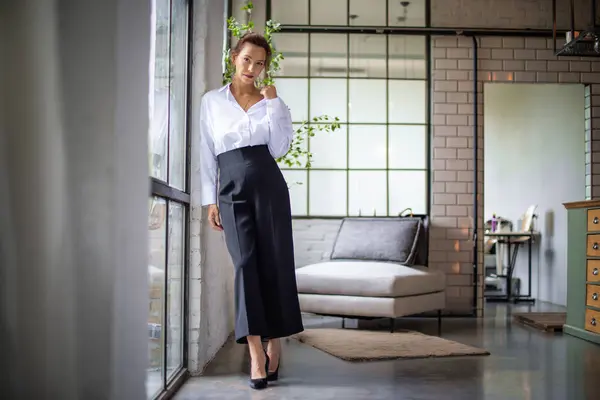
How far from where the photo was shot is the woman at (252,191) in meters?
2.87

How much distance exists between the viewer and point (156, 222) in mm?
2461

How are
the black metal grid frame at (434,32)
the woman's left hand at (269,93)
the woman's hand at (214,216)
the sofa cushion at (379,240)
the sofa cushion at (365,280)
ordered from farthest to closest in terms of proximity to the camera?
1. the black metal grid frame at (434,32)
2. the sofa cushion at (379,240)
3. the sofa cushion at (365,280)
4. the woman's hand at (214,216)
5. the woman's left hand at (269,93)

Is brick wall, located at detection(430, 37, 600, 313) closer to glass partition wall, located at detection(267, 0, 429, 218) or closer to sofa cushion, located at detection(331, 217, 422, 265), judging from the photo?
glass partition wall, located at detection(267, 0, 429, 218)

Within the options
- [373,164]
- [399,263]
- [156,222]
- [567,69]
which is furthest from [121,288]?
[567,69]

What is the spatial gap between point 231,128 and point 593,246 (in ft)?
9.17

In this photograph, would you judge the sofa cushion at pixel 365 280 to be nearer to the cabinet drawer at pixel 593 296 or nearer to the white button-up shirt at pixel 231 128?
the cabinet drawer at pixel 593 296

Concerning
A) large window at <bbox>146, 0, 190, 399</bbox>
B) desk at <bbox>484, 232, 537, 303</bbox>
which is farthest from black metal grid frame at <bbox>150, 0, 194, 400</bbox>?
desk at <bbox>484, 232, 537, 303</bbox>

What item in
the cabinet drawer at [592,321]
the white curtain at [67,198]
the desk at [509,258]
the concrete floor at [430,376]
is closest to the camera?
the white curtain at [67,198]

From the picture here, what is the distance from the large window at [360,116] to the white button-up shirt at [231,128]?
304 cm

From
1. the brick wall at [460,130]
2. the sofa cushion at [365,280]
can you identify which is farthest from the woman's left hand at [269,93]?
the brick wall at [460,130]

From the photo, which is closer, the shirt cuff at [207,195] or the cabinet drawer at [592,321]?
the shirt cuff at [207,195]

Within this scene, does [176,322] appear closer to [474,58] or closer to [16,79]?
[16,79]

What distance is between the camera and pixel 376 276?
469 centimetres

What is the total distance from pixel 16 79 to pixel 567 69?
5924 mm
